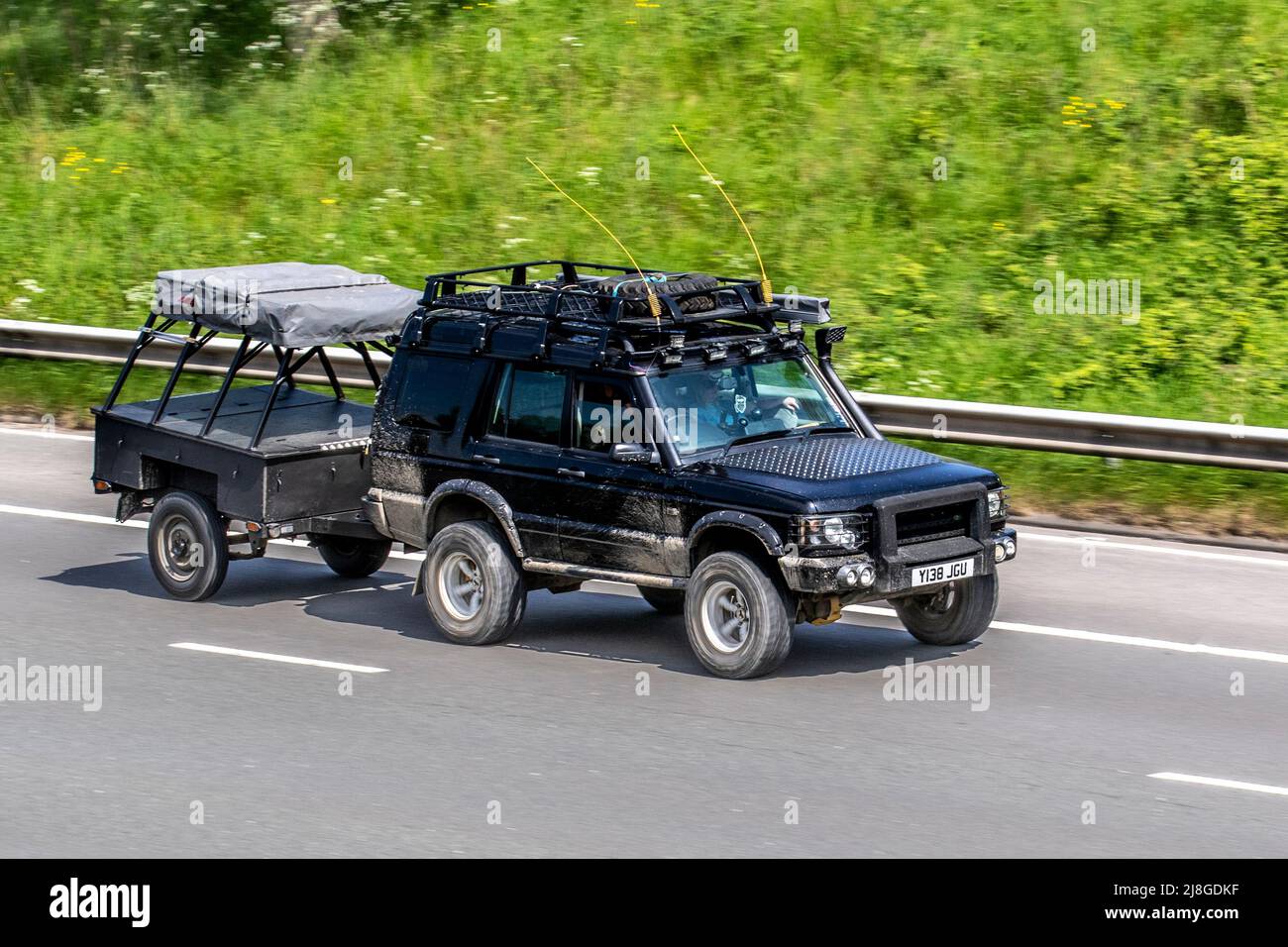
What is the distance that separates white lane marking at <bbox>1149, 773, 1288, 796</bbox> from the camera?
8531 millimetres

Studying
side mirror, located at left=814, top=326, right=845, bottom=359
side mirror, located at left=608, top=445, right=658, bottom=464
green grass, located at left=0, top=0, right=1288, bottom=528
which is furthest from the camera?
green grass, located at left=0, top=0, right=1288, bottom=528

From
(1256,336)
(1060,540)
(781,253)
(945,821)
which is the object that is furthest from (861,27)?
(945,821)

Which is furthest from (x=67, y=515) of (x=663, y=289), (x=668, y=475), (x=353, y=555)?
(x=668, y=475)

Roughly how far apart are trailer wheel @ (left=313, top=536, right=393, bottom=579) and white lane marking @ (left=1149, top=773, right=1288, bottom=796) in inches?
246

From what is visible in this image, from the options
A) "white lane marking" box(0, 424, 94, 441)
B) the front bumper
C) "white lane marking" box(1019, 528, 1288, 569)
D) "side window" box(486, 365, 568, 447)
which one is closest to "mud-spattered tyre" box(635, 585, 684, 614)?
"side window" box(486, 365, 568, 447)

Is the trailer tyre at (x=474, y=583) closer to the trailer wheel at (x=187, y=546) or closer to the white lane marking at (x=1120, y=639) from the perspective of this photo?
the white lane marking at (x=1120, y=639)

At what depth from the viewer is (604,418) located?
35.7 ft

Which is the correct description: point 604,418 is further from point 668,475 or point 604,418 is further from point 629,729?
point 629,729

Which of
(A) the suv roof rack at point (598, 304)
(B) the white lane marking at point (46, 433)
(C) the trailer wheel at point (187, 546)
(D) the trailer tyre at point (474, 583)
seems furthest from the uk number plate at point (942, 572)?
Answer: (B) the white lane marking at point (46, 433)

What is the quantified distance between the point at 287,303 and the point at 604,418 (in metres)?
2.51

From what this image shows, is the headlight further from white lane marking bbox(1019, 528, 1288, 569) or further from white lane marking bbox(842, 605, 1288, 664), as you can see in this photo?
white lane marking bbox(1019, 528, 1288, 569)

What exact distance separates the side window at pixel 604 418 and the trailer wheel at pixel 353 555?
9.11 feet

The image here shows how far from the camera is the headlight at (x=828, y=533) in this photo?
9945mm

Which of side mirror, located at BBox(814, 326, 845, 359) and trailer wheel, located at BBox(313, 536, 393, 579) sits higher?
side mirror, located at BBox(814, 326, 845, 359)
